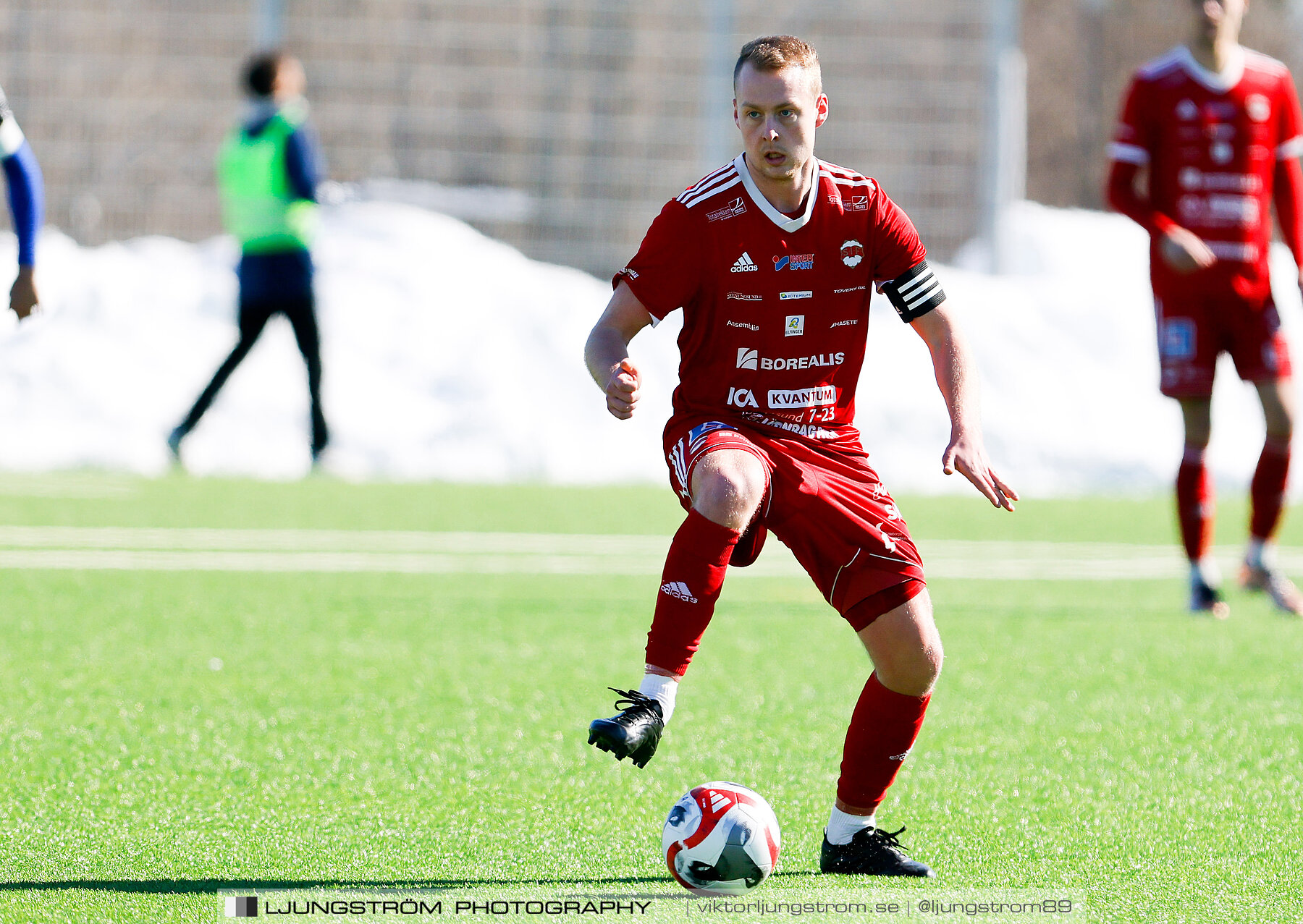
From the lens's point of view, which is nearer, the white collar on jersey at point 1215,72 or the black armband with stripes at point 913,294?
the black armband with stripes at point 913,294

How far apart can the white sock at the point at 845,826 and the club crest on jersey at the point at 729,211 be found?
4.26ft

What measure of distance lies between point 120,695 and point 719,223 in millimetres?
2524

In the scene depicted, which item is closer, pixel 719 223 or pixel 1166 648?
pixel 719 223

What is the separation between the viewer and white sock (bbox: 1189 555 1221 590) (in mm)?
7137

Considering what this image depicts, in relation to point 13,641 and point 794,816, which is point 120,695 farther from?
point 794,816

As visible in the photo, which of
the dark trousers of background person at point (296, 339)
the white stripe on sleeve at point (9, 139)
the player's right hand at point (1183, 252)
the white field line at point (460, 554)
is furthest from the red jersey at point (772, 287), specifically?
the dark trousers of background person at point (296, 339)

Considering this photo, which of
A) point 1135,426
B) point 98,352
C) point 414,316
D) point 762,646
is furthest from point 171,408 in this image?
point 762,646

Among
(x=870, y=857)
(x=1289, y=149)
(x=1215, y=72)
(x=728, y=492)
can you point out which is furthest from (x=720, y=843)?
(x=1289, y=149)

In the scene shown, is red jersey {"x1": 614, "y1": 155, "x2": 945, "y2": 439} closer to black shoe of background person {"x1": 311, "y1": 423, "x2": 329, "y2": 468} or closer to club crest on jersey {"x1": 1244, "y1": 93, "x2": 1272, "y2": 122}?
club crest on jersey {"x1": 1244, "y1": 93, "x2": 1272, "y2": 122}

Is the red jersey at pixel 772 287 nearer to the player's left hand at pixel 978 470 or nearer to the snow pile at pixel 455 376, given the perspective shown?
the player's left hand at pixel 978 470

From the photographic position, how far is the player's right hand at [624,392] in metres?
3.35

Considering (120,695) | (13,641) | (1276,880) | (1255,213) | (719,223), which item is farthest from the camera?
(1255,213)

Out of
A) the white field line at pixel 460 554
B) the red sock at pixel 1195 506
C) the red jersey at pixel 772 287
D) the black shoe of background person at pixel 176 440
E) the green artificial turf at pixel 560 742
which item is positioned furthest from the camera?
the black shoe of background person at pixel 176 440

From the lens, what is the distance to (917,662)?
3506mm
